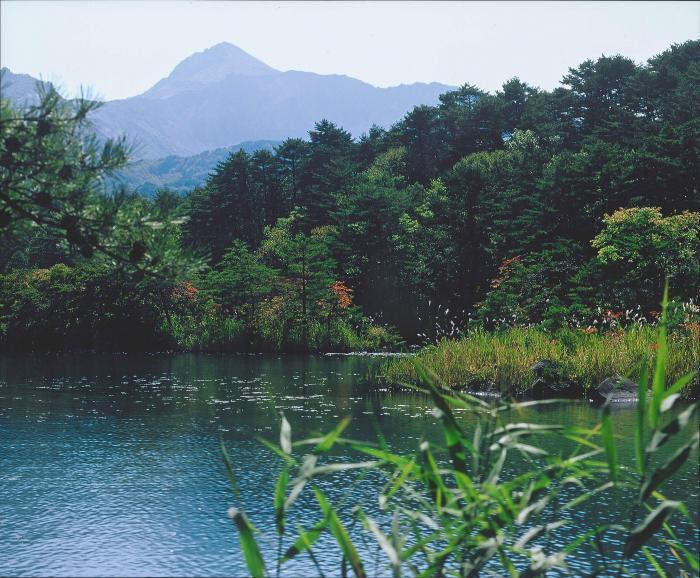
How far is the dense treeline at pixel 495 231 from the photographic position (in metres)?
27.9

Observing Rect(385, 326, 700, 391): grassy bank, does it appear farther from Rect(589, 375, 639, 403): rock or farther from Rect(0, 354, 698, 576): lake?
Rect(0, 354, 698, 576): lake

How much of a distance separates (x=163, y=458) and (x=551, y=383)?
10.8 meters

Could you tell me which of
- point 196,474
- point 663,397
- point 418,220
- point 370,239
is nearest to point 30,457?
point 196,474

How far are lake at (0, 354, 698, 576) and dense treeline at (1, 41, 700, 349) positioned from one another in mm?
4704

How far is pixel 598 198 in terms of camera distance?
108ft

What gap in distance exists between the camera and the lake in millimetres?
8648

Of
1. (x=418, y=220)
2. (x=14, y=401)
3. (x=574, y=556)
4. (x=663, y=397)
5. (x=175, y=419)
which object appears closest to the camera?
(x=663, y=397)

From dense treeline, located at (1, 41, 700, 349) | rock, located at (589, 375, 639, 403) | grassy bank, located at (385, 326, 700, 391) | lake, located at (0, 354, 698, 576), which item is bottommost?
lake, located at (0, 354, 698, 576)

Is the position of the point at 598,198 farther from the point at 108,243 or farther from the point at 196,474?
the point at 108,243

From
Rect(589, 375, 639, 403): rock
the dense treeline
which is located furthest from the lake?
the dense treeline

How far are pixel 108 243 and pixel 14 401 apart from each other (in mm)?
16935

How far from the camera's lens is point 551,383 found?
20.1 meters

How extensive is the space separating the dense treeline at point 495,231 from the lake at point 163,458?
4.70m

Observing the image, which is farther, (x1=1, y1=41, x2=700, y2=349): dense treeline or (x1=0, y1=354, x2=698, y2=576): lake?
(x1=1, y1=41, x2=700, y2=349): dense treeline
